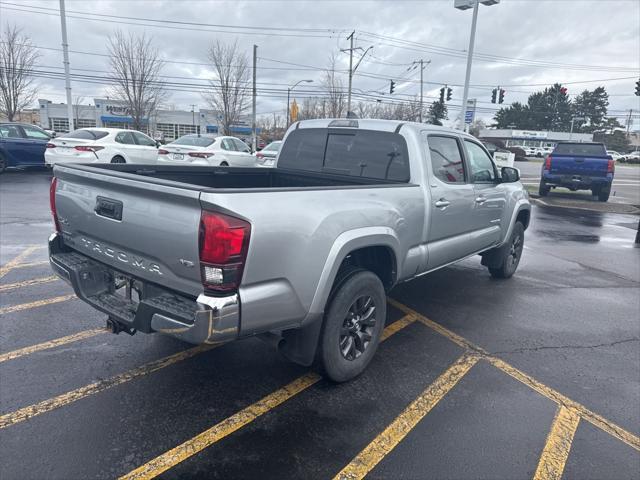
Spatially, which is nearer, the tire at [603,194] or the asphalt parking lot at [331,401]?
the asphalt parking lot at [331,401]

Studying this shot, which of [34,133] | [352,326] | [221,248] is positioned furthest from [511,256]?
[34,133]

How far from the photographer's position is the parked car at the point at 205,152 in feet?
48.3

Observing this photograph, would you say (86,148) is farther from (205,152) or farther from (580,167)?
(580,167)

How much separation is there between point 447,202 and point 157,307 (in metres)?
2.83

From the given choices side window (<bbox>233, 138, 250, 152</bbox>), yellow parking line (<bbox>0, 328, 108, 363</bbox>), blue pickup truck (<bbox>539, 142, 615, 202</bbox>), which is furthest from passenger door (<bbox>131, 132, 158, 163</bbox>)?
blue pickup truck (<bbox>539, 142, 615, 202</bbox>)

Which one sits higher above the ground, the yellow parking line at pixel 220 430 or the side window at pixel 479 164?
the side window at pixel 479 164

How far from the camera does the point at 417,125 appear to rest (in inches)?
166

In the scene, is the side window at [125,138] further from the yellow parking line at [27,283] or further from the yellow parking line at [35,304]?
the yellow parking line at [35,304]

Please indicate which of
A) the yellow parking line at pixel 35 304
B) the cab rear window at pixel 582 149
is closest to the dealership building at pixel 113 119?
the cab rear window at pixel 582 149

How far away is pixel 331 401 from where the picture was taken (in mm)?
3158

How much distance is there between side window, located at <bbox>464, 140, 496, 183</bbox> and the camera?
16.3ft

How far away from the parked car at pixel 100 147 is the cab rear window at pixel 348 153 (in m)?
10.5

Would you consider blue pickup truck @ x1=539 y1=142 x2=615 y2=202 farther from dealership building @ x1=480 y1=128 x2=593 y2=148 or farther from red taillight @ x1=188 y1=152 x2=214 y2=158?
dealership building @ x1=480 y1=128 x2=593 y2=148

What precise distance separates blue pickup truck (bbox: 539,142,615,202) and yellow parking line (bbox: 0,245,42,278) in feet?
50.2
